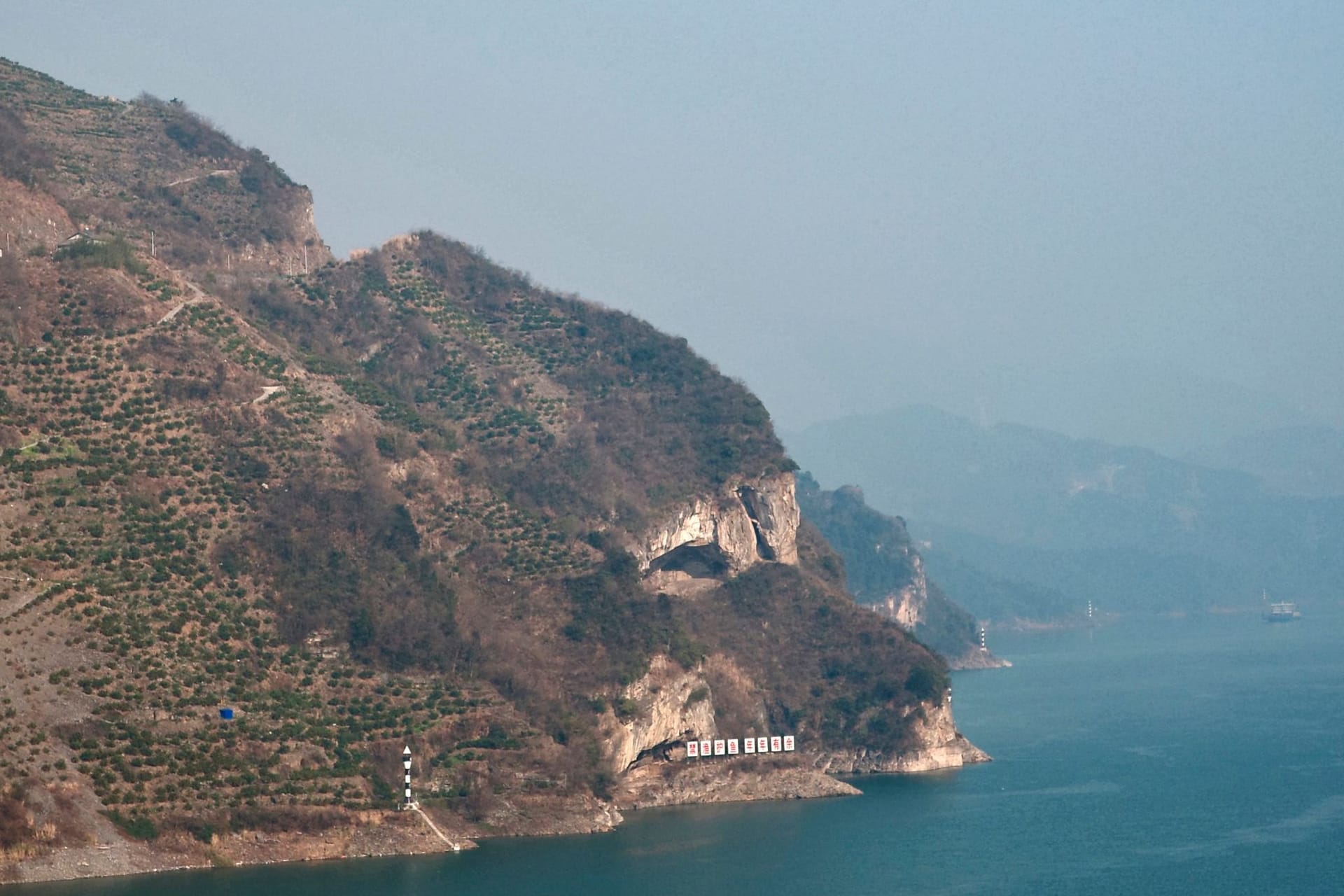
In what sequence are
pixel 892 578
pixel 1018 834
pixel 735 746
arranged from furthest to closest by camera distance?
pixel 892 578 → pixel 735 746 → pixel 1018 834

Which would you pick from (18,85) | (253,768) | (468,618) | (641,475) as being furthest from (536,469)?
(18,85)

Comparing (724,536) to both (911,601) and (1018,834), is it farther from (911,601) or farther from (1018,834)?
(911,601)

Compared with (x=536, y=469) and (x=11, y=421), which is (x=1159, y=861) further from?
(x=11, y=421)

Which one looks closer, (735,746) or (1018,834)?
(1018,834)

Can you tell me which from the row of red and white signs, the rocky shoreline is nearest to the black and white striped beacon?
the rocky shoreline

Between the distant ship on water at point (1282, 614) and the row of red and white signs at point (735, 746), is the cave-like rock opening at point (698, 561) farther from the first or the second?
the distant ship on water at point (1282, 614)

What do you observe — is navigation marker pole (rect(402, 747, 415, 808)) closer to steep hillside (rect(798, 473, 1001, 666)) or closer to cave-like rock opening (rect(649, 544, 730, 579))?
cave-like rock opening (rect(649, 544, 730, 579))

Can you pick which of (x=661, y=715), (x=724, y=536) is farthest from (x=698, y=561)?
(x=661, y=715)
